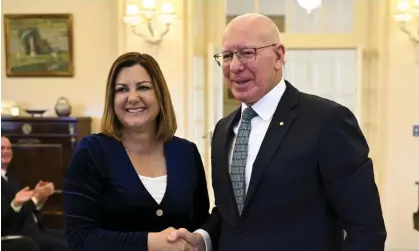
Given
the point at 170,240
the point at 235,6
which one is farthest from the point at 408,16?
the point at 170,240

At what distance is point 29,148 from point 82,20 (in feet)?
4.85

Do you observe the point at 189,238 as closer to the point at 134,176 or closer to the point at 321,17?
the point at 134,176

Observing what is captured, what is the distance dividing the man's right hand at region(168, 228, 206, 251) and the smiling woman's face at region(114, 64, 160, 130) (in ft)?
1.23

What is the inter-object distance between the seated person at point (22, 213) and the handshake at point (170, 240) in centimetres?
188

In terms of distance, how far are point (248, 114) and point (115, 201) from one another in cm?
50

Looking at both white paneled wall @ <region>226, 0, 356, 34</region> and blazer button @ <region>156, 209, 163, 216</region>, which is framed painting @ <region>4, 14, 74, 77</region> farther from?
blazer button @ <region>156, 209, 163, 216</region>

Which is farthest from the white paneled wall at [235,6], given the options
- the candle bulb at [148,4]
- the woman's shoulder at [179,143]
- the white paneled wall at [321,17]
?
the woman's shoulder at [179,143]

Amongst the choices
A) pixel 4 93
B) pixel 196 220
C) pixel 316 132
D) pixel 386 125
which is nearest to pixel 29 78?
pixel 4 93

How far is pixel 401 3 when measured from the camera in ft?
16.0

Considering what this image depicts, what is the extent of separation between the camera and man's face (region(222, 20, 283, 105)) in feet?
5.11

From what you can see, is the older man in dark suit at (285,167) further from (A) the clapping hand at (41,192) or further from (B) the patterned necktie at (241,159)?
(A) the clapping hand at (41,192)

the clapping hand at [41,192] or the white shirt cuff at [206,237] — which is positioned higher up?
the white shirt cuff at [206,237]

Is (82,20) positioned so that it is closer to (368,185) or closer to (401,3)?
(401,3)

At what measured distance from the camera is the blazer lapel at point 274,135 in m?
1.53
